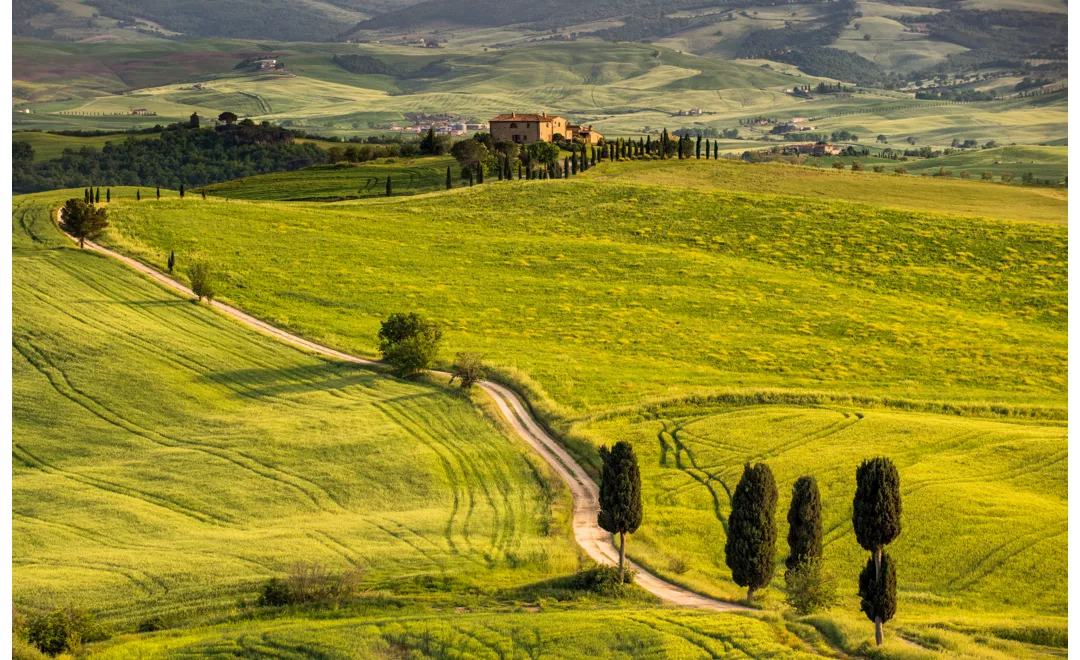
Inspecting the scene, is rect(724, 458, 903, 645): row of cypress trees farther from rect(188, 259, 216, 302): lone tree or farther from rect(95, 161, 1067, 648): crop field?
rect(188, 259, 216, 302): lone tree

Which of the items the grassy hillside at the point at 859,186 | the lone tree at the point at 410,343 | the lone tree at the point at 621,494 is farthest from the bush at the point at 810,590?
the grassy hillside at the point at 859,186

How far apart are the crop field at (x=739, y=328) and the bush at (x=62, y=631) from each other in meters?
26.6

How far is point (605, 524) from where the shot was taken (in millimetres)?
60062

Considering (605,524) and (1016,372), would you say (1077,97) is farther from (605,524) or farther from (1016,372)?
(1016,372)

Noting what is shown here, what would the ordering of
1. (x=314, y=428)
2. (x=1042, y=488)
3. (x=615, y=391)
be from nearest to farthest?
(x=1042, y=488) → (x=314, y=428) → (x=615, y=391)

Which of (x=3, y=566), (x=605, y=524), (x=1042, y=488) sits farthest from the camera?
(x=1042, y=488)

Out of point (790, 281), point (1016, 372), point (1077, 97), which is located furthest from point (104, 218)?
point (1077, 97)

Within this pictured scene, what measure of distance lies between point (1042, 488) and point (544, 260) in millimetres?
73382

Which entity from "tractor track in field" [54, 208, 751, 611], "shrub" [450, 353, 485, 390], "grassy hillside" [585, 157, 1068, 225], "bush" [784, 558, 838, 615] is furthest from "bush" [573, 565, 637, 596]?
"grassy hillside" [585, 157, 1068, 225]

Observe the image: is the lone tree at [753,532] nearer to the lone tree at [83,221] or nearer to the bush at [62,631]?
the bush at [62,631]

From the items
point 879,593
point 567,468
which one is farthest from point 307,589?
point 879,593

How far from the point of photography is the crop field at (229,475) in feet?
190

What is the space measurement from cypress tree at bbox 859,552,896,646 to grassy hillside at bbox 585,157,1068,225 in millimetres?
117294

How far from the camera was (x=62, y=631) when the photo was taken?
49.0m
